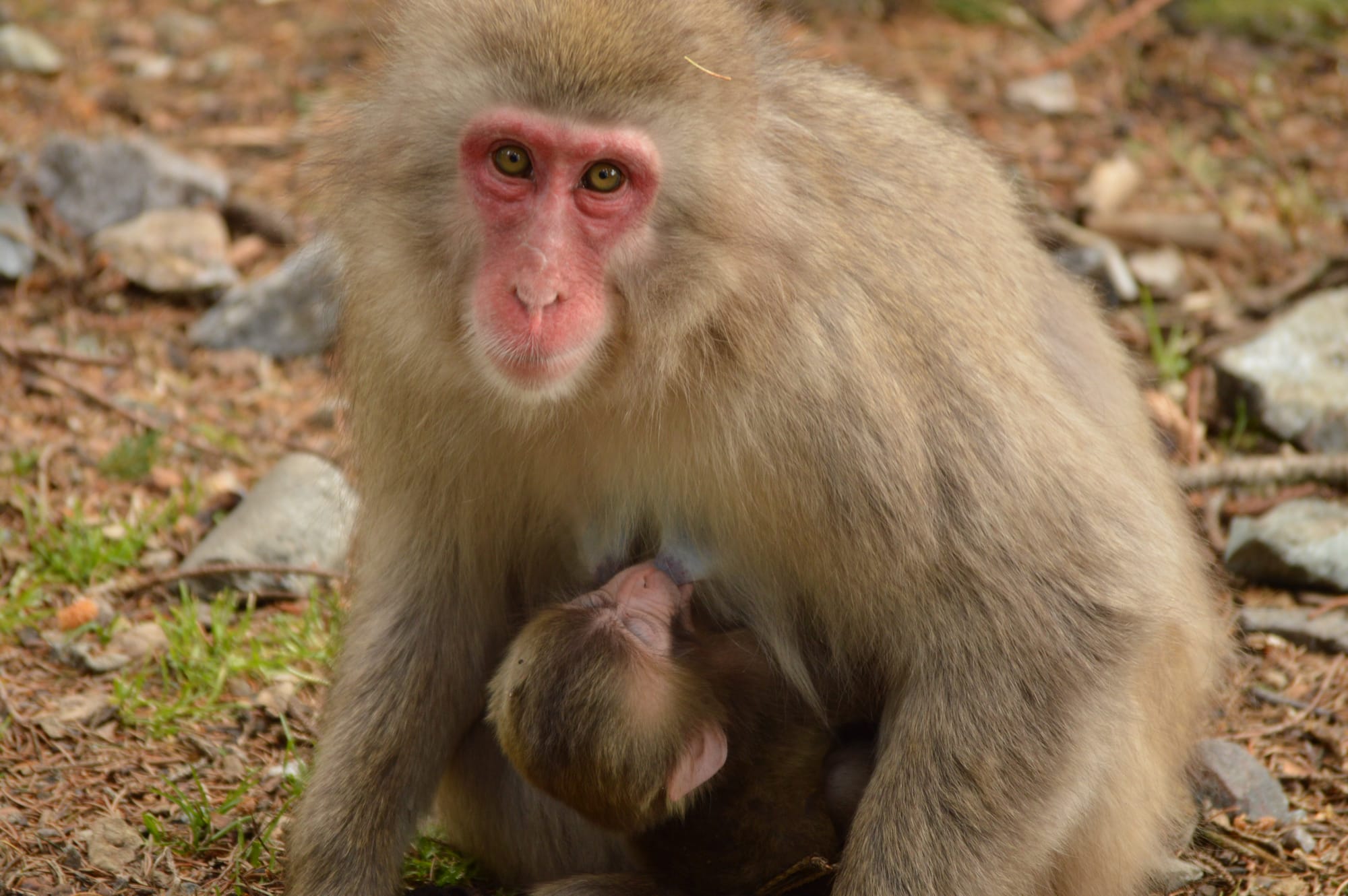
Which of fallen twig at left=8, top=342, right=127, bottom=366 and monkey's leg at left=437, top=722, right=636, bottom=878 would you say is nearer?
monkey's leg at left=437, top=722, right=636, bottom=878

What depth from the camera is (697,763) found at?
3641mm

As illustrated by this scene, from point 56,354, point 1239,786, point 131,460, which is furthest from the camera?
point 56,354

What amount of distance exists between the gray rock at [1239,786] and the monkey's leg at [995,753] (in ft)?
3.77

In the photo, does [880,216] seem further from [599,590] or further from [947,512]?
[599,590]

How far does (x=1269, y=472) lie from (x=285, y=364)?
3.88 m

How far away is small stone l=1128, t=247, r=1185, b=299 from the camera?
6.86 meters

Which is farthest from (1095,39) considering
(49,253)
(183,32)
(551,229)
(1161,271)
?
(551,229)

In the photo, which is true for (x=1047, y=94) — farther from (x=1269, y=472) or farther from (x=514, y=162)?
(x=514, y=162)

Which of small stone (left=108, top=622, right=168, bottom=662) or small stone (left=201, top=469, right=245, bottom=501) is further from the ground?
small stone (left=108, top=622, right=168, bottom=662)

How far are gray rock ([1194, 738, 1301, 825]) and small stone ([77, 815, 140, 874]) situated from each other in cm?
285

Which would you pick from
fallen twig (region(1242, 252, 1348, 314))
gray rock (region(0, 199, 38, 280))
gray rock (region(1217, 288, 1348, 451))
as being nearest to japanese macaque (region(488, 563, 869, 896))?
gray rock (region(1217, 288, 1348, 451))

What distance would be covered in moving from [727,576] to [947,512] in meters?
0.61

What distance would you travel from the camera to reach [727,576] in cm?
380

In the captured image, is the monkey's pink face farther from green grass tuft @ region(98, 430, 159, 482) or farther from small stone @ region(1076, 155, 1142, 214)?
small stone @ region(1076, 155, 1142, 214)
